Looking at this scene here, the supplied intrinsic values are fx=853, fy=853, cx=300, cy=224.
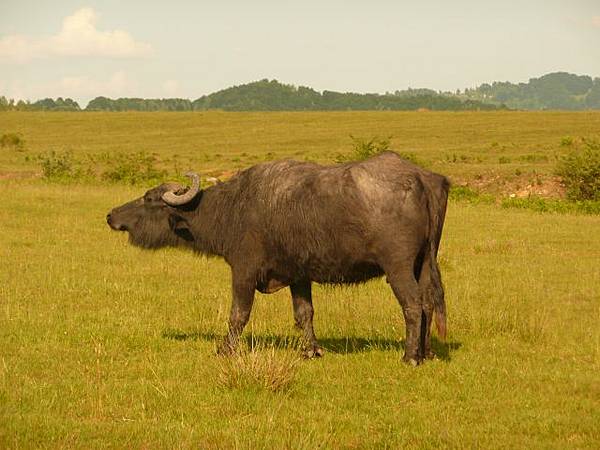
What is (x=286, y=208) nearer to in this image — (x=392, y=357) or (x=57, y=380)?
(x=392, y=357)

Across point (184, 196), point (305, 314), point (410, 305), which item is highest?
point (184, 196)

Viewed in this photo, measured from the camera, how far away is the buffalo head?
10.3 metres

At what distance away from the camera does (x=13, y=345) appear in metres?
9.52

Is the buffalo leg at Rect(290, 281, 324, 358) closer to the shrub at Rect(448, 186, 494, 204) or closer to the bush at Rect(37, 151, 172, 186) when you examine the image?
the shrub at Rect(448, 186, 494, 204)

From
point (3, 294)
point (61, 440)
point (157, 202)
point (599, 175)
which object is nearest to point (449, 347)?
point (157, 202)

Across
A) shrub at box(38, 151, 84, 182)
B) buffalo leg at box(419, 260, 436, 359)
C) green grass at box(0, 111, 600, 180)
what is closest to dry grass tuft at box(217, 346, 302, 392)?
buffalo leg at box(419, 260, 436, 359)

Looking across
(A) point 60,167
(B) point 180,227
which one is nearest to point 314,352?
(B) point 180,227

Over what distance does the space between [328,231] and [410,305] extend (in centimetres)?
115

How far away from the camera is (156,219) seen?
1046 cm

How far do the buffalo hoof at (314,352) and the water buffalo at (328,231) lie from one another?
13mm

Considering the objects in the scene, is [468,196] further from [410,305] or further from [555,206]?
[410,305]

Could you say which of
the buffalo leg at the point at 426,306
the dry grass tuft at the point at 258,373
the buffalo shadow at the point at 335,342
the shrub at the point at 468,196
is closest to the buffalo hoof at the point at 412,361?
the buffalo leg at the point at 426,306

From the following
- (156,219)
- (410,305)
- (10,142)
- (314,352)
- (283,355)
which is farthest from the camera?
(10,142)

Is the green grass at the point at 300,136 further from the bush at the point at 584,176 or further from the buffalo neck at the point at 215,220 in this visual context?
the buffalo neck at the point at 215,220
